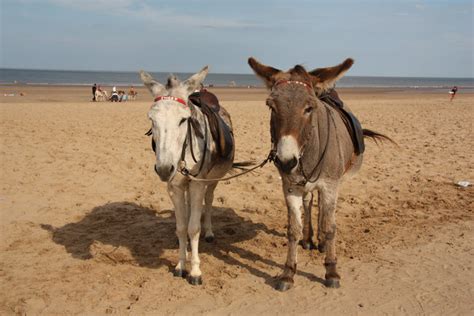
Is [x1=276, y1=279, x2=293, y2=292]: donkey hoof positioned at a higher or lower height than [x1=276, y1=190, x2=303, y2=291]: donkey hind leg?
lower

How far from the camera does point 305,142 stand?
4.12m

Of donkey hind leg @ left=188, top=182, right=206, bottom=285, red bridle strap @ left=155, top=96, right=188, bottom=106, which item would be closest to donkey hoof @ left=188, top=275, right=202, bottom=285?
donkey hind leg @ left=188, top=182, right=206, bottom=285

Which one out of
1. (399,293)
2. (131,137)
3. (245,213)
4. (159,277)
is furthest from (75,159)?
(399,293)

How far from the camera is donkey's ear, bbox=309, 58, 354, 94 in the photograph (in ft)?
13.8

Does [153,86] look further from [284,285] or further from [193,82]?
[284,285]

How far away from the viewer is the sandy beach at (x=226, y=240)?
14.2ft

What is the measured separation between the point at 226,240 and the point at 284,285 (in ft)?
5.68

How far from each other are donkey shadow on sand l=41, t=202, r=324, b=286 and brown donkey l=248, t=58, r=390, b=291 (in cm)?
66

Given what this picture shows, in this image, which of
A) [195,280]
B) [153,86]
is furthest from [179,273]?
[153,86]

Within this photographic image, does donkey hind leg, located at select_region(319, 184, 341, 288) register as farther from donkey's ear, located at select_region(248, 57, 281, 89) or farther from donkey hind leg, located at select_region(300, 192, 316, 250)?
donkey's ear, located at select_region(248, 57, 281, 89)

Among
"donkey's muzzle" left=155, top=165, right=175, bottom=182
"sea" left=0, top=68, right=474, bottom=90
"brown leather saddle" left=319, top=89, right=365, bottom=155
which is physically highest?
"sea" left=0, top=68, right=474, bottom=90

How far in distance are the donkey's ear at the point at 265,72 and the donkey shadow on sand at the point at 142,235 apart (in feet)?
7.25

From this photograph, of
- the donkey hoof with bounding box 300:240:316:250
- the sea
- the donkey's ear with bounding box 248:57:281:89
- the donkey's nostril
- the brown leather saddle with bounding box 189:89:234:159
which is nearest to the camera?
the donkey's nostril

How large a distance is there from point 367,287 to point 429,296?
609mm
